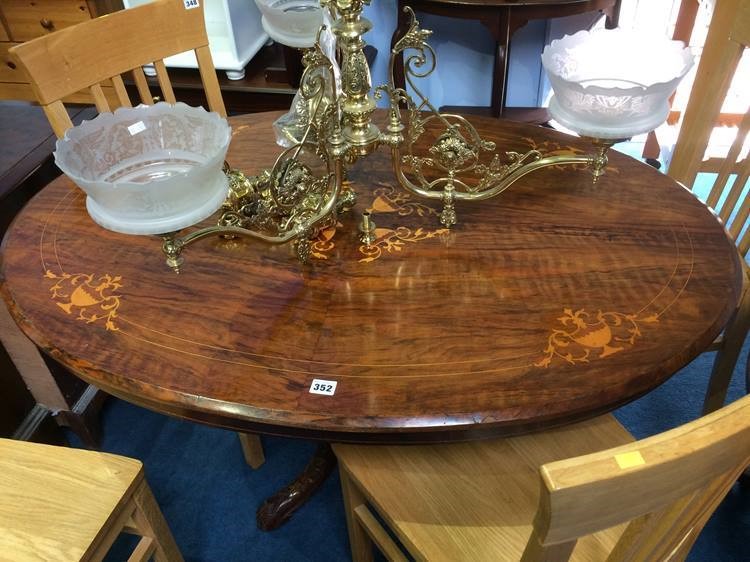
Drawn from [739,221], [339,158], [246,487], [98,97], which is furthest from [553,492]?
[98,97]

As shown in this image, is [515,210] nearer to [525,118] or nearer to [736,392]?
[736,392]

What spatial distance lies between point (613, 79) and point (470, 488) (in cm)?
77

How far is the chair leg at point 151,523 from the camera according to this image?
1112mm

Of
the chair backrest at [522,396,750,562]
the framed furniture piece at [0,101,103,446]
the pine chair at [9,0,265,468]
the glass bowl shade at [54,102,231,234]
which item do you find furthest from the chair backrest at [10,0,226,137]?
the chair backrest at [522,396,750,562]

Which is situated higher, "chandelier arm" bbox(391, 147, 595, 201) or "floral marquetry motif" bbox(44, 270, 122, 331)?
Result: "chandelier arm" bbox(391, 147, 595, 201)

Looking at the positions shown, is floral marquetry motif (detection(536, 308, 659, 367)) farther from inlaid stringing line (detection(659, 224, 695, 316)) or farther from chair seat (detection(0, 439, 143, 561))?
chair seat (detection(0, 439, 143, 561))

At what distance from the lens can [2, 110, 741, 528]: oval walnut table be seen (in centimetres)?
83

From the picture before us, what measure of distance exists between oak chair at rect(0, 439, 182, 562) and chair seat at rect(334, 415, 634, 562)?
0.39m

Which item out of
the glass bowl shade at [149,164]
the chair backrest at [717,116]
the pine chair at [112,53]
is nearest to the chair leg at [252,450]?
the pine chair at [112,53]

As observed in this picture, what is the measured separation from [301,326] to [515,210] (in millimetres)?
492

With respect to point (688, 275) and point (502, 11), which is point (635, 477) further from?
point (502, 11)

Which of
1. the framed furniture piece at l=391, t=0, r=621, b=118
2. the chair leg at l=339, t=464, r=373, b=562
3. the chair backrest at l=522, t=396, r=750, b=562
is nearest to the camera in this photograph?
the chair backrest at l=522, t=396, r=750, b=562

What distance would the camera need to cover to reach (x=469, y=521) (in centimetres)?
98

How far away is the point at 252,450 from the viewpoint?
5.42 feet
